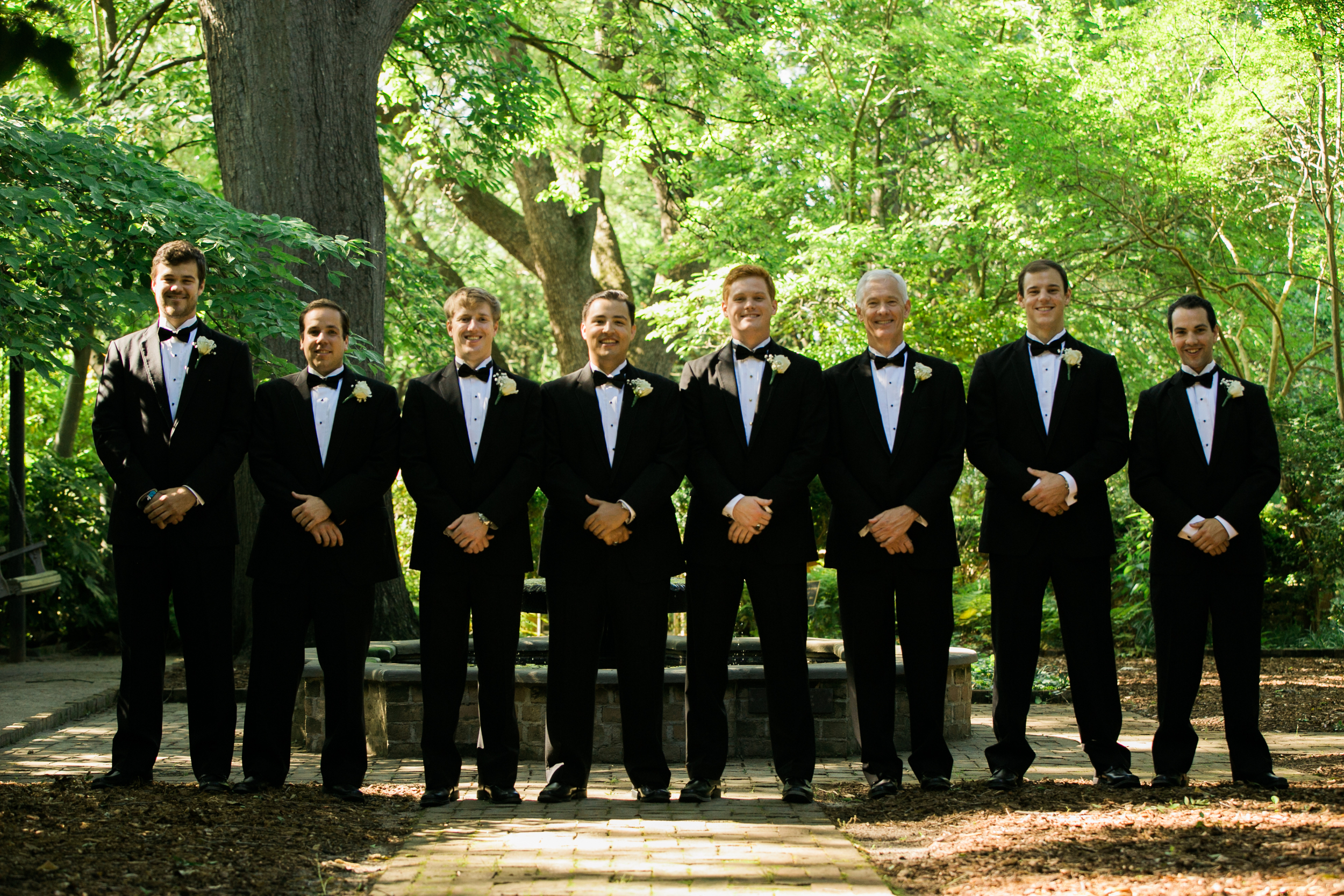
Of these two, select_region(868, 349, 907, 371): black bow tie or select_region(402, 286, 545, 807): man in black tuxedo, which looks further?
select_region(868, 349, 907, 371): black bow tie

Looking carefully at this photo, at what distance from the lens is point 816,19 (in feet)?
53.2

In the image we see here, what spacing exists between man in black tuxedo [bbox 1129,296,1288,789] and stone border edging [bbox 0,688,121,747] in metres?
5.38

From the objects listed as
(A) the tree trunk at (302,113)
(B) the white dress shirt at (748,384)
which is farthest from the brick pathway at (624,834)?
(A) the tree trunk at (302,113)

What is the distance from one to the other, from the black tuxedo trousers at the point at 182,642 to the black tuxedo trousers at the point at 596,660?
1412 mm

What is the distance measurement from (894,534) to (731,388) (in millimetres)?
975

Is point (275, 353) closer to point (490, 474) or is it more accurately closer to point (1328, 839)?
point (490, 474)

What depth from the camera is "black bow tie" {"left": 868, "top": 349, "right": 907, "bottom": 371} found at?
5.50 m

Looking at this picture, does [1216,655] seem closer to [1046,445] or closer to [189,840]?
[1046,445]

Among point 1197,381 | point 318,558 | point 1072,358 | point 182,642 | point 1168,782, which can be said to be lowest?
point 1168,782

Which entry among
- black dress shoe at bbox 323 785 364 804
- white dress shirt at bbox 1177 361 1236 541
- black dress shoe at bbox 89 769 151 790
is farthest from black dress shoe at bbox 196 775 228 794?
white dress shirt at bbox 1177 361 1236 541

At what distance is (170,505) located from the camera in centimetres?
505

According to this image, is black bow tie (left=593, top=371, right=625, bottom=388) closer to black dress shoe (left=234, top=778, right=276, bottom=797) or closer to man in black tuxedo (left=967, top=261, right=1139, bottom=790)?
man in black tuxedo (left=967, top=261, right=1139, bottom=790)

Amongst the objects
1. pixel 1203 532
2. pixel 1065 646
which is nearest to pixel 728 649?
pixel 1065 646

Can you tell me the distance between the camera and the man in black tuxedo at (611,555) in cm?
522
